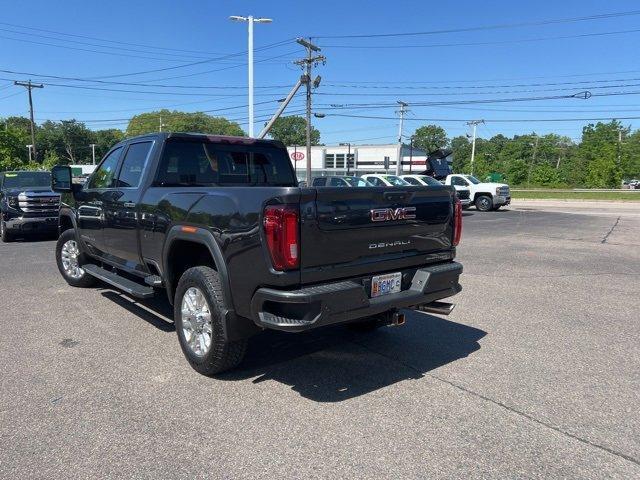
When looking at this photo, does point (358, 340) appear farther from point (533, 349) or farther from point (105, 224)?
point (105, 224)

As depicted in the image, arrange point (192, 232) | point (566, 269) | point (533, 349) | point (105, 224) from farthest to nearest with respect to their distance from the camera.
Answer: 1. point (566, 269)
2. point (105, 224)
3. point (533, 349)
4. point (192, 232)

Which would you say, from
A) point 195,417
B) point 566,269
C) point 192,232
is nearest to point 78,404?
point 195,417

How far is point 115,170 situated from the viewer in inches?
226

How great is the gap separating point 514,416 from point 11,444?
322 centimetres

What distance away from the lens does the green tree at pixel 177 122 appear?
10075 cm

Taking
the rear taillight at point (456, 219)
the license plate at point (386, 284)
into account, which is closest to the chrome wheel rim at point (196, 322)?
the license plate at point (386, 284)

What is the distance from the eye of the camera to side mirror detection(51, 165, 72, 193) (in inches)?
251

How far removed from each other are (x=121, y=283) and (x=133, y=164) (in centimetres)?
128

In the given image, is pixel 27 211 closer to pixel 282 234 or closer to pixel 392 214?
pixel 282 234

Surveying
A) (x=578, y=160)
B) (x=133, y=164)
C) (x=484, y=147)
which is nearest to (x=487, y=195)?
(x=133, y=164)

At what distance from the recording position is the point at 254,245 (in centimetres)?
341

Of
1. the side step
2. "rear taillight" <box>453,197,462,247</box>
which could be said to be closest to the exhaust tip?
"rear taillight" <box>453,197,462,247</box>

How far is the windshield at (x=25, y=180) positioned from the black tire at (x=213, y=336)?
37.8 ft

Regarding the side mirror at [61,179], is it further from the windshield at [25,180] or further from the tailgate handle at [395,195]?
the windshield at [25,180]
